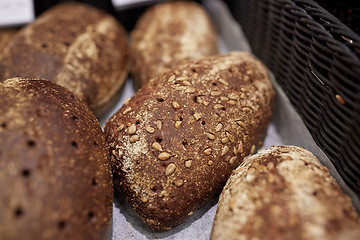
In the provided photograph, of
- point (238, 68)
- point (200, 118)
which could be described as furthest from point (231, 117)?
point (238, 68)

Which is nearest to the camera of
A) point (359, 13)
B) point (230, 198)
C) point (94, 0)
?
point (230, 198)

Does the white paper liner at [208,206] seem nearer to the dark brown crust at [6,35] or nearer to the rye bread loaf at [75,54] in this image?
the rye bread loaf at [75,54]

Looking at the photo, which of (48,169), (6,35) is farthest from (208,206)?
(6,35)

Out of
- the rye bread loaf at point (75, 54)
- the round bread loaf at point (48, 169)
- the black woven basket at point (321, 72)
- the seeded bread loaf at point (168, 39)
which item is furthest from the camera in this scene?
the seeded bread loaf at point (168, 39)

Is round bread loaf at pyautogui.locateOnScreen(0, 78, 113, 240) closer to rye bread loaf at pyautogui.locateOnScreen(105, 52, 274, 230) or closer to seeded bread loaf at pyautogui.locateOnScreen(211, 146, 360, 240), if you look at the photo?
rye bread loaf at pyautogui.locateOnScreen(105, 52, 274, 230)

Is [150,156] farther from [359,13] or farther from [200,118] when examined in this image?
[359,13]

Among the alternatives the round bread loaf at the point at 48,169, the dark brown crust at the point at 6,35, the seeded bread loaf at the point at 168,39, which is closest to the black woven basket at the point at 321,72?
the seeded bread loaf at the point at 168,39

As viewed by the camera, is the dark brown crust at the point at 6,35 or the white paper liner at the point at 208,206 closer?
the white paper liner at the point at 208,206
